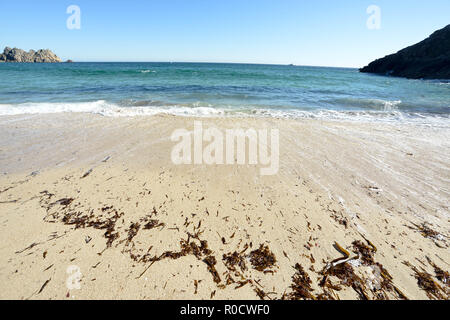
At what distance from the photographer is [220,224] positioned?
2684 millimetres

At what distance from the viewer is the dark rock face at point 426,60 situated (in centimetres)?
3997

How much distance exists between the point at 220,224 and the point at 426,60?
70017 mm

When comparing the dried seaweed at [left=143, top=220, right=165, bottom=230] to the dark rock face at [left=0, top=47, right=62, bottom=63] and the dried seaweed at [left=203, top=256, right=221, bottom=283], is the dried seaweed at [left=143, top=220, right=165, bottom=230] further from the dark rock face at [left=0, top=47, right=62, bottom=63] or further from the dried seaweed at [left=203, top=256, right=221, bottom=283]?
the dark rock face at [left=0, top=47, right=62, bottom=63]

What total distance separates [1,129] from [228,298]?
845 centimetres

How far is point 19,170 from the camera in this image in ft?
12.4

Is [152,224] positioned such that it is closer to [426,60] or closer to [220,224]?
[220,224]

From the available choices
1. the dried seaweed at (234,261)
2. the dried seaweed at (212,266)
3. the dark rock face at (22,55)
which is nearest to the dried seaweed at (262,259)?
the dried seaweed at (234,261)

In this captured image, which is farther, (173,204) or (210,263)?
(173,204)

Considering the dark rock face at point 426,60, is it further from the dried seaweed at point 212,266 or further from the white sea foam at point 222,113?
the dried seaweed at point 212,266

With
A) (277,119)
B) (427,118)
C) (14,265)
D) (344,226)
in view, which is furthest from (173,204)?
(427,118)

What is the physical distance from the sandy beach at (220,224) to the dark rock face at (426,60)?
55718 mm

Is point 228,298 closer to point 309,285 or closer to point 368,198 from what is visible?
point 309,285

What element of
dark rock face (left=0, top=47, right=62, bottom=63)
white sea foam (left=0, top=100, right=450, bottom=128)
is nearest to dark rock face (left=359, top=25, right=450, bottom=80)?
white sea foam (left=0, top=100, right=450, bottom=128)
